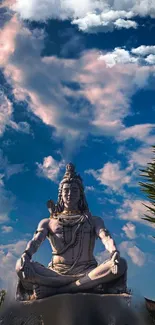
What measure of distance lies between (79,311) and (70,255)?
5.43 ft

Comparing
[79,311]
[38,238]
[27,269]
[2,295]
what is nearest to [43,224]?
[38,238]

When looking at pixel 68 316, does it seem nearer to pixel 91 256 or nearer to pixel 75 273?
pixel 75 273

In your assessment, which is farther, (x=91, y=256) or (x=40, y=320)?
(x=91, y=256)

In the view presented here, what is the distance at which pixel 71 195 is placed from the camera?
10.3 metres

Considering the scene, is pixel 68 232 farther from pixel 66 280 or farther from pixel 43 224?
pixel 66 280

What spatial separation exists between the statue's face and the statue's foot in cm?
215

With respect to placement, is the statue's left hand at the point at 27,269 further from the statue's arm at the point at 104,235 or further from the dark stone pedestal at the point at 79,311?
the statue's arm at the point at 104,235

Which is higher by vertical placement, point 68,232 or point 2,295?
point 68,232

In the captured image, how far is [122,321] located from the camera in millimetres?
8133

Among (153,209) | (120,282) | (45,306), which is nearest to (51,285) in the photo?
(45,306)

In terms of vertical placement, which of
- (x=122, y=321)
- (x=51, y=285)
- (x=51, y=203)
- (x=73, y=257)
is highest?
(x=51, y=203)

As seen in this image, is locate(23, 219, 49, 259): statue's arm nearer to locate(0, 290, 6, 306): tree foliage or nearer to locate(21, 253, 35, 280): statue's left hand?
locate(21, 253, 35, 280): statue's left hand

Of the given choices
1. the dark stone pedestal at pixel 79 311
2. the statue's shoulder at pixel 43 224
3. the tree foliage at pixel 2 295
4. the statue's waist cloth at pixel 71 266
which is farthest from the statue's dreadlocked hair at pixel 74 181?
the dark stone pedestal at pixel 79 311

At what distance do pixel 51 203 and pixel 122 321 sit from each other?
3.28 m
